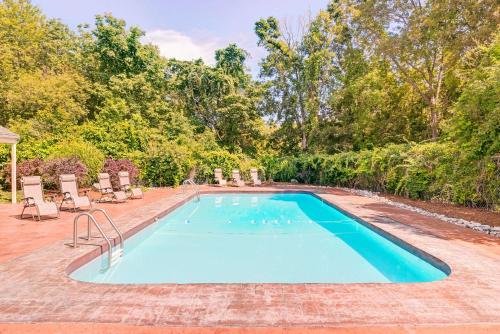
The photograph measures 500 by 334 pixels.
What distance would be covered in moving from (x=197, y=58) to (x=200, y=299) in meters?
25.5

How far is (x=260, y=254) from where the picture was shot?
682cm

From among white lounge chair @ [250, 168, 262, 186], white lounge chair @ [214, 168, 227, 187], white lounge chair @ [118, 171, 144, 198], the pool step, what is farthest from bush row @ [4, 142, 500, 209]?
the pool step

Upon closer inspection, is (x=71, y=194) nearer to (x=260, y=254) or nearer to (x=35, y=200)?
(x=35, y=200)

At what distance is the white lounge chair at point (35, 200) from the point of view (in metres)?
8.04

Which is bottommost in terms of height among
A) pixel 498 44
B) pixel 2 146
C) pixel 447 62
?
Result: pixel 2 146

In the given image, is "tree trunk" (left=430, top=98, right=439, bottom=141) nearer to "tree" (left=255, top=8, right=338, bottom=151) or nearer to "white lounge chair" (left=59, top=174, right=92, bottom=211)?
"tree" (left=255, top=8, right=338, bottom=151)

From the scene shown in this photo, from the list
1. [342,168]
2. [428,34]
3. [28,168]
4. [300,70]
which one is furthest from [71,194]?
[300,70]

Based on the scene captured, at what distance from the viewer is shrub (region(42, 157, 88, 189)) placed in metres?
12.9

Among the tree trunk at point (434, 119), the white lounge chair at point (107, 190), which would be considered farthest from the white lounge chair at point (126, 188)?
the tree trunk at point (434, 119)

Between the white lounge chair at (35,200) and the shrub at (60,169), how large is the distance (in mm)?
4191

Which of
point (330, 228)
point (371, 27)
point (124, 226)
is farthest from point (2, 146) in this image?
point (371, 27)

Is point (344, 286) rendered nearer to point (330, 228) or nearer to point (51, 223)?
point (330, 228)

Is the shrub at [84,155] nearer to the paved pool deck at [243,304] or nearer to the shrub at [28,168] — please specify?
the shrub at [28,168]

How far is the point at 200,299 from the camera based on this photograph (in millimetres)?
3543
